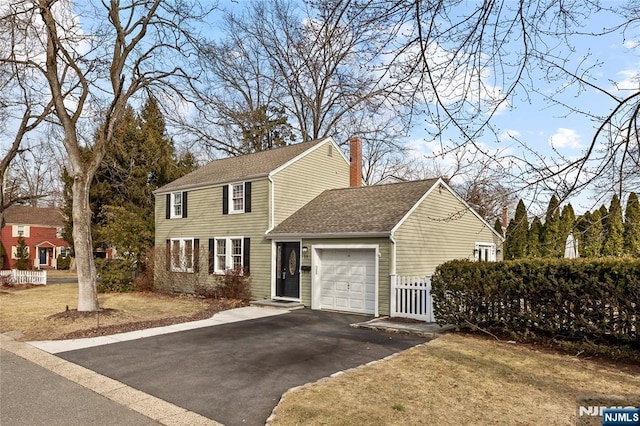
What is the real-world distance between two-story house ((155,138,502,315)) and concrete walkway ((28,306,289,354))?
203 cm

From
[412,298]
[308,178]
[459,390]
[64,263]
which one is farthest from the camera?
[64,263]

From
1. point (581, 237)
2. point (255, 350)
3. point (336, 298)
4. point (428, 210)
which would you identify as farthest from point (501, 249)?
point (581, 237)

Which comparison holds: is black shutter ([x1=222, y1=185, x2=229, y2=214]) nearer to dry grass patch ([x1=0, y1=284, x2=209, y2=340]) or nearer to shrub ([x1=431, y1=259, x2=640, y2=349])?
dry grass patch ([x1=0, y1=284, x2=209, y2=340])

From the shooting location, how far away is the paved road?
490cm

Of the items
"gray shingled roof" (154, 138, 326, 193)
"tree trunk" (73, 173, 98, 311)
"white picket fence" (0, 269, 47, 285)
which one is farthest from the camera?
"white picket fence" (0, 269, 47, 285)

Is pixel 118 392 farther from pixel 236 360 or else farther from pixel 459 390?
pixel 459 390

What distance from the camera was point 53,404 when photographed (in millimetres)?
5449

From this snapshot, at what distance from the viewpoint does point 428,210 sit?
1505 centimetres

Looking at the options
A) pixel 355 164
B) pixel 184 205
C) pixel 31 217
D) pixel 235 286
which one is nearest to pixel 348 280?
pixel 235 286

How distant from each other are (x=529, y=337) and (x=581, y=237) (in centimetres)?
496

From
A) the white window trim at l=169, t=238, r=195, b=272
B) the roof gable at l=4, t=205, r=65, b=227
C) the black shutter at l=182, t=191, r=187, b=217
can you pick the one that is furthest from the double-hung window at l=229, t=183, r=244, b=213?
the roof gable at l=4, t=205, r=65, b=227

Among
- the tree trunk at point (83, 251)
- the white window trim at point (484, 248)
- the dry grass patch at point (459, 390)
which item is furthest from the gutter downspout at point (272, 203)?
the dry grass patch at point (459, 390)

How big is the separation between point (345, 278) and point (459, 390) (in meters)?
8.27

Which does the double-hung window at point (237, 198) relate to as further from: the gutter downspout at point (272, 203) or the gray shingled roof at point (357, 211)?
the gray shingled roof at point (357, 211)
